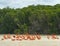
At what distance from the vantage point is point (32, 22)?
59.0m

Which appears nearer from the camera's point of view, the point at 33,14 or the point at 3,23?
the point at 33,14

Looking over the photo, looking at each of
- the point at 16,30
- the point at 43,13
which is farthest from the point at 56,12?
the point at 16,30

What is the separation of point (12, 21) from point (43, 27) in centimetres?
723

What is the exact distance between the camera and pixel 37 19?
59.1m

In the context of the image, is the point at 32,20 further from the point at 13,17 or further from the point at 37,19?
the point at 13,17

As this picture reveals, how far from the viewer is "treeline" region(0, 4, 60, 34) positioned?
2304 inches

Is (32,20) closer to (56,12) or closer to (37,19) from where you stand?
(37,19)

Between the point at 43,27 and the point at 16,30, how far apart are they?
5903 mm

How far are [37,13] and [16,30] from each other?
4.93 m

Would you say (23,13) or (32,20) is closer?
(32,20)

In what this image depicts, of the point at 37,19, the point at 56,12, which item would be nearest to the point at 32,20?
the point at 37,19

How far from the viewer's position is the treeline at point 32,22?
192 feet

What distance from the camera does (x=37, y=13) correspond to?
60.6 meters

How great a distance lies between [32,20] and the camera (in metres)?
59.3
